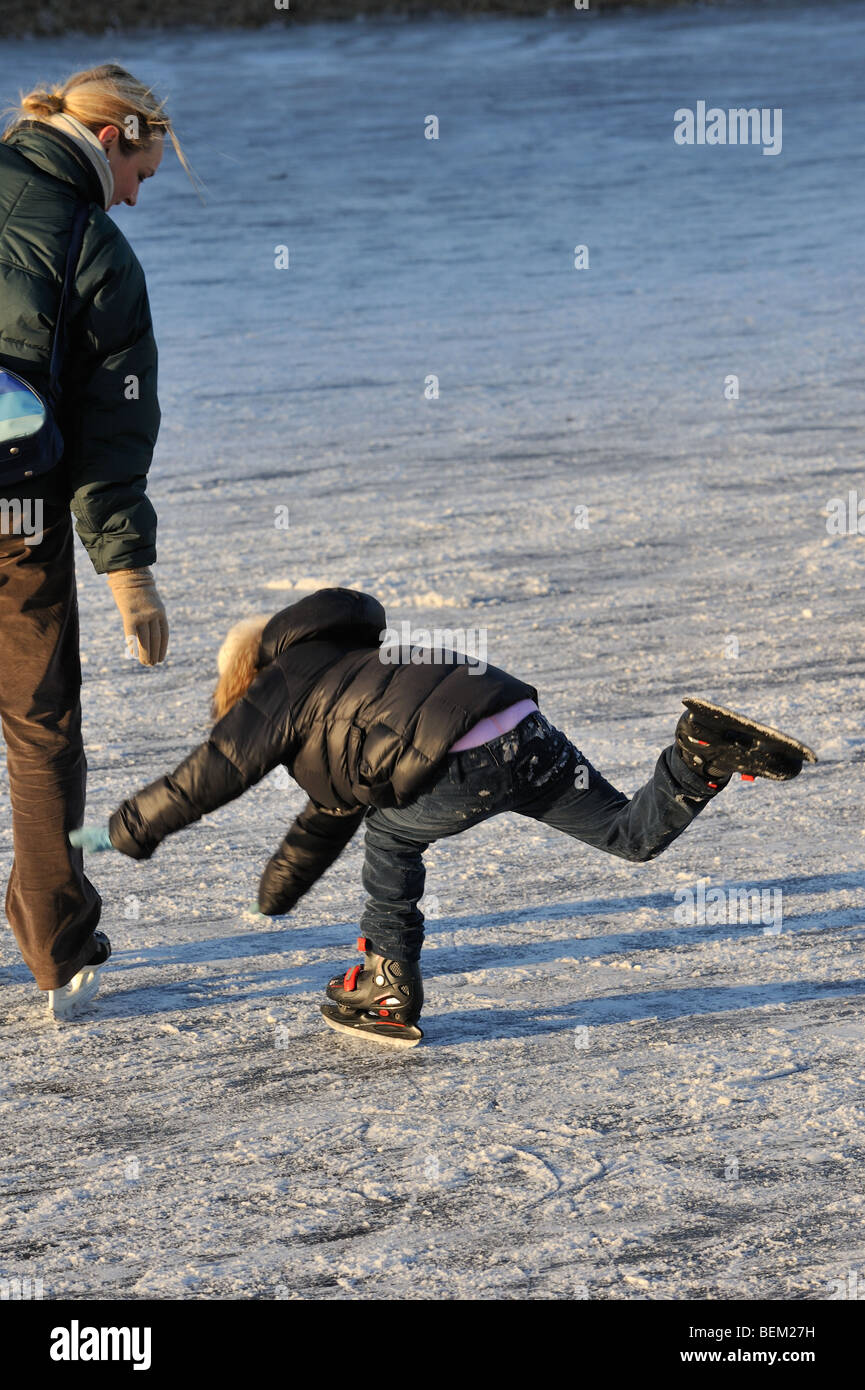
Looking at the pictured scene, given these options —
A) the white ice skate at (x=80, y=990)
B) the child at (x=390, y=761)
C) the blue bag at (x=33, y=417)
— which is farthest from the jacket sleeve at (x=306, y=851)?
the blue bag at (x=33, y=417)

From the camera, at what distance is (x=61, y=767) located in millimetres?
3441

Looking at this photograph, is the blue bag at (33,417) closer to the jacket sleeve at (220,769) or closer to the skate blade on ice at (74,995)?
the jacket sleeve at (220,769)

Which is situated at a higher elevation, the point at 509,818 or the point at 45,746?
the point at 45,746

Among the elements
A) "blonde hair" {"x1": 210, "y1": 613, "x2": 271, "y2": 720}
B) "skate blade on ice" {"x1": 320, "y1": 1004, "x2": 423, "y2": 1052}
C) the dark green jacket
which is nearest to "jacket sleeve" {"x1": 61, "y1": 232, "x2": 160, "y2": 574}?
the dark green jacket

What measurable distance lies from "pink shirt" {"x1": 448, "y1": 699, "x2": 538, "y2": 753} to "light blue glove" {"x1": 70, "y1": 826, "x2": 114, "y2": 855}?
705 mm

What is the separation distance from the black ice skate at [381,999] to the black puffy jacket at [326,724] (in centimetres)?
41

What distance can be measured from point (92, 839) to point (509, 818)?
Result: 5.42 feet

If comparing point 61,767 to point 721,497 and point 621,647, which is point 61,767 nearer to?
point 621,647

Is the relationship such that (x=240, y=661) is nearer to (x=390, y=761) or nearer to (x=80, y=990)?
(x=390, y=761)

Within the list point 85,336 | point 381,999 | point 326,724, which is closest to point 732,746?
point 326,724

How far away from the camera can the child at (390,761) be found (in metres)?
3.16

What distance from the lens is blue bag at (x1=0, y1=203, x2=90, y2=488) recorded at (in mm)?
2973

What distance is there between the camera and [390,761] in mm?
3176
